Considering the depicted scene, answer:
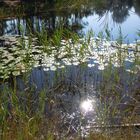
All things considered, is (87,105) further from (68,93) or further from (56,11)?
(56,11)

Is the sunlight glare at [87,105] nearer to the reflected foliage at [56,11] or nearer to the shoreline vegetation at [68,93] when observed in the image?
the shoreline vegetation at [68,93]

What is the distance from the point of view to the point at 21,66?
577 cm

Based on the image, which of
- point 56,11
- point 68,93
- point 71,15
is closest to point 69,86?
point 68,93

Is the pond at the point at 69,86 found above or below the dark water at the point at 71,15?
above

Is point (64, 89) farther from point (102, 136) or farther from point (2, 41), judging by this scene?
point (2, 41)

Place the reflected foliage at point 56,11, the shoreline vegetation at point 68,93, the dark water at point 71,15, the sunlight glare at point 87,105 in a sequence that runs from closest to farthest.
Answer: the shoreline vegetation at point 68,93 → the sunlight glare at point 87,105 → the dark water at point 71,15 → the reflected foliage at point 56,11

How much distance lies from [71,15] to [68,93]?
5.75m

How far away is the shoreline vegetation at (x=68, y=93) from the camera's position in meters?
3.18

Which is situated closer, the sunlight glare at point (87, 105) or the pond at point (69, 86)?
the pond at point (69, 86)

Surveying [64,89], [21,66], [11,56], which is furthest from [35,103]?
[11,56]

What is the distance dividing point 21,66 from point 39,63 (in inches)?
11.8

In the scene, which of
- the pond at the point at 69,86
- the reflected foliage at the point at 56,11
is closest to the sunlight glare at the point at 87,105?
the pond at the point at 69,86

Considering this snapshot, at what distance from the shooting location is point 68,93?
4.85 metres

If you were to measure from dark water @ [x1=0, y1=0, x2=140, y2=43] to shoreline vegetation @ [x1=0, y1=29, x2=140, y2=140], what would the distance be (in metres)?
1.91
